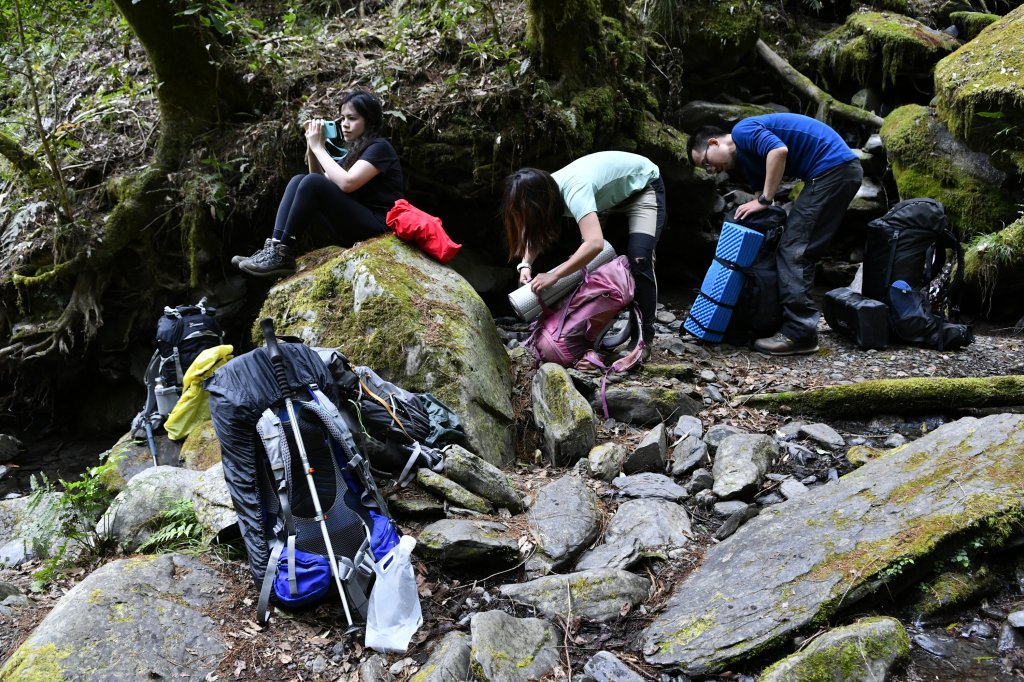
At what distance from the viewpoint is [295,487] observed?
340cm

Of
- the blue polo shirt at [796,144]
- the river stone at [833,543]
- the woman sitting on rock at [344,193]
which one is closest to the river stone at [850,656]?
the river stone at [833,543]

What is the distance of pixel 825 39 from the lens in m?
11.1

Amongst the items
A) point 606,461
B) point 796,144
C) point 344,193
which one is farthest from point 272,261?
point 796,144

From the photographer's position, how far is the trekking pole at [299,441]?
327 centimetres

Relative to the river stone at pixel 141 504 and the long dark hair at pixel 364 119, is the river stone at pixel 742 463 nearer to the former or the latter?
the river stone at pixel 141 504

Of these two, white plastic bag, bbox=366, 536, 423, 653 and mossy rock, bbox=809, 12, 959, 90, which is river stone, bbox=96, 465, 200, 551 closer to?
white plastic bag, bbox=366, 536, 423, 653

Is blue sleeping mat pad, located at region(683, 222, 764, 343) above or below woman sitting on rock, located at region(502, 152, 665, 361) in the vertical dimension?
below

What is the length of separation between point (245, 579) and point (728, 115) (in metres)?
8.81

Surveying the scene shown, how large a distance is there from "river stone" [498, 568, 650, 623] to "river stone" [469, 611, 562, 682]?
0.49 feet

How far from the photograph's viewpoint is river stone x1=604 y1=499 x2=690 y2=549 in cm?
367

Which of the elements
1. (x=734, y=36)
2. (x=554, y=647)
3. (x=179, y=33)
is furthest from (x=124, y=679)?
(x=734, y=36)

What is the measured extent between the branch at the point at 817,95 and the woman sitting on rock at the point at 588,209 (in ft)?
19.5

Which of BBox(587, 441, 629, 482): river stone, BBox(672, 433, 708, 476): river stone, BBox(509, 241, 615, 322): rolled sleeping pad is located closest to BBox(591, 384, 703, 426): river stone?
BBox(672, 433, 708, 476): river stone

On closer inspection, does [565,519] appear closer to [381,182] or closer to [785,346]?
[785,346]
